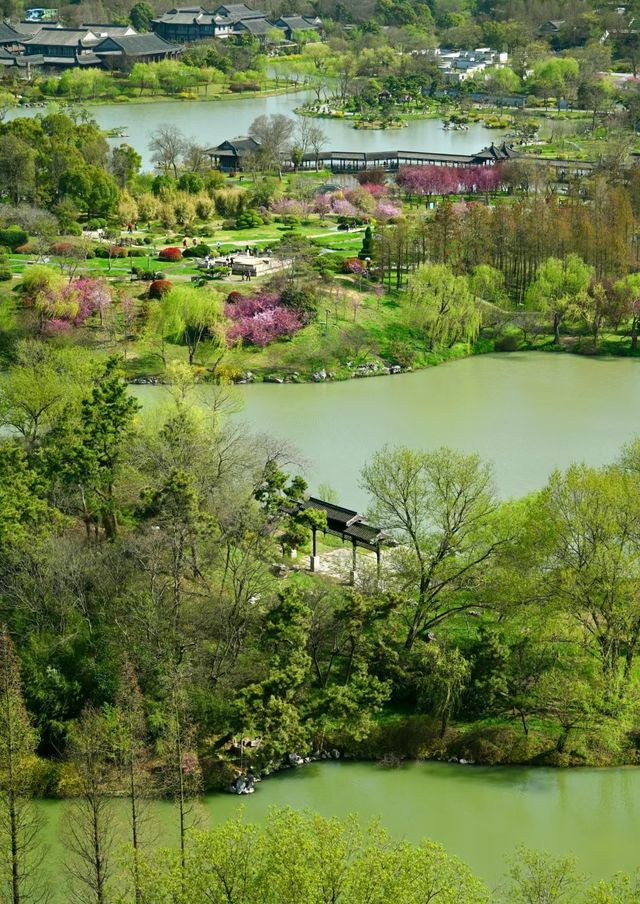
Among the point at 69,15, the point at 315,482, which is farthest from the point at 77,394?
the point at 69,15

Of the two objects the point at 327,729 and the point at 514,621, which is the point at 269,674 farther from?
the point at 514,621

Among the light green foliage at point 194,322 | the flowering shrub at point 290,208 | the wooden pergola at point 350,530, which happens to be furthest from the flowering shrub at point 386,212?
the wooden pergola at point 350,530

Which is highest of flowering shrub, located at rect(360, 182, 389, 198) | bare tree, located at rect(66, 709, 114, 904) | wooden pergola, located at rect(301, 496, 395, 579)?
flowering shrub, located at rect(360, 182, 389, 198)

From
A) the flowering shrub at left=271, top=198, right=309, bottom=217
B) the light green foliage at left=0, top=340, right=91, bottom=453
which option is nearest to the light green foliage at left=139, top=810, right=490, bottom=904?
the light green foliage at left=0, top=340, right=91, bottom=453

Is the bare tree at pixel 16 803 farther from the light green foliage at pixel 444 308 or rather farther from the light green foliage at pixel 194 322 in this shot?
the light green foliage at pixel 444 308

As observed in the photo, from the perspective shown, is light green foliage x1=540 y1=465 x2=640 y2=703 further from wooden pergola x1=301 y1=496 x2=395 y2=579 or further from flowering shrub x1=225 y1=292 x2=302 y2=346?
flowering shrub x1=225 y1=292 x2=302 y2=346
